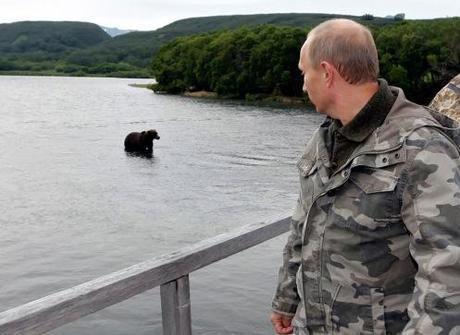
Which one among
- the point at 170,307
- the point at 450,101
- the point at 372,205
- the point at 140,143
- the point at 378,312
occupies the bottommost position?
the point at 140,143

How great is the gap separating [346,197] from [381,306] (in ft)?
1.38

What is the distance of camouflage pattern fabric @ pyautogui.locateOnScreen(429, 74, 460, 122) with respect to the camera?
3692 millimetres

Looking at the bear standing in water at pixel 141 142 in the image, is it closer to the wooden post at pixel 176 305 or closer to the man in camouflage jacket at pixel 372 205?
the wooden post at pixel 176 305

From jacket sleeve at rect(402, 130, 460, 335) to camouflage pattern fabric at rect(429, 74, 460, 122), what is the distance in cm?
168

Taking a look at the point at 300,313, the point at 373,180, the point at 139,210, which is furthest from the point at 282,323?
the point at 139,210

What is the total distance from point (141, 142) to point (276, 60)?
67963 mm

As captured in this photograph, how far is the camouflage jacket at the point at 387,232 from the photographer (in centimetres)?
206

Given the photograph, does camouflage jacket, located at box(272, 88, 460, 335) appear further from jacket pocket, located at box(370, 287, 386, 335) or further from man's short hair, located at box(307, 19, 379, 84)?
→ man's short hair, located at box(307, 19, 379, 84)

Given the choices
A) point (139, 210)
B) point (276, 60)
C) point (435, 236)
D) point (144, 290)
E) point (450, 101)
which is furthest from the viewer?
point (276, 60)

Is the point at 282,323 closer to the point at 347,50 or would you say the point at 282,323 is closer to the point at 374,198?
the point at 374,198

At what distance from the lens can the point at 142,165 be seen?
30547 mm

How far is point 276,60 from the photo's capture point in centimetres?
10038

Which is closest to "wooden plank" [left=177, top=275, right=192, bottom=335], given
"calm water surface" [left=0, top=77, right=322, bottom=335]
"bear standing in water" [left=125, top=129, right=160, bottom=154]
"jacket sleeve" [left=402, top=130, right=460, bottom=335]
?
"calm water surface" [left=0, top=77, right=322, bottom=335]

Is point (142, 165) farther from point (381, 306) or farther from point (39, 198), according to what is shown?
point (381, 306)
